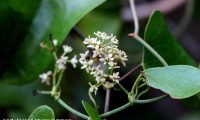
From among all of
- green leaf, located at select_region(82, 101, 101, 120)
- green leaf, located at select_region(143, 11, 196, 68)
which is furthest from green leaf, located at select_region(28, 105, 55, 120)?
green leaf, located at select_region(143, 11, 196, 68)

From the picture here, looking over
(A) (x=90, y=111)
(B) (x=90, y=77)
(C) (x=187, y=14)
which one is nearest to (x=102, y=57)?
(A) (x=90, y=111)

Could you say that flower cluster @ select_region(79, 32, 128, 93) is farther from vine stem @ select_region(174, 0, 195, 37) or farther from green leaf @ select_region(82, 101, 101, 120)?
vine stem @ select_region(174, 0, 195, 37)

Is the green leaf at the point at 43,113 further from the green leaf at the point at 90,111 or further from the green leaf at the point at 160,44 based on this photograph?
the green leaf at the point at 160,44

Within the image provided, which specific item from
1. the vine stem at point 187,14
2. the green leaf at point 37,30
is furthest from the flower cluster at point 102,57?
the vine stem at point 187,14

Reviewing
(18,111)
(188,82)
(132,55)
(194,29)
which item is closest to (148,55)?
(188,82)

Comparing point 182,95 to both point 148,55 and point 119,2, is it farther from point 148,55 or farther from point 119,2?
point 119,2

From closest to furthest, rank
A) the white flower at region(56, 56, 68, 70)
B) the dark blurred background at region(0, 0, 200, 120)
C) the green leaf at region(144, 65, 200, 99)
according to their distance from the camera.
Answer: the green leaf at region(144, 65, 200, 99) → the white flower at region(56, 56, 68, 70) → the dark blurred background at region(0, 0, 200, 120)

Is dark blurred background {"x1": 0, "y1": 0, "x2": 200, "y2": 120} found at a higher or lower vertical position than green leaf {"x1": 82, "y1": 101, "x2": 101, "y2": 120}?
higher

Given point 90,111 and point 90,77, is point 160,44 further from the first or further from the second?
point 90,77
